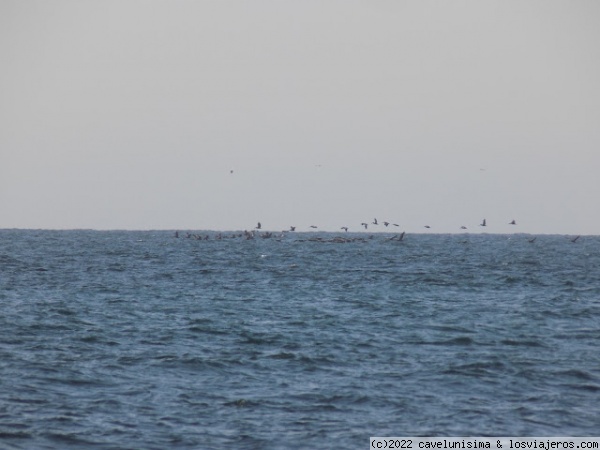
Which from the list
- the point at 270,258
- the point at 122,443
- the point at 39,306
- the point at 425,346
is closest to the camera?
the point at 122,443

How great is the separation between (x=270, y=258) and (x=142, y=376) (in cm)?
5409

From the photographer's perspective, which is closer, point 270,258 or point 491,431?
point 491,431

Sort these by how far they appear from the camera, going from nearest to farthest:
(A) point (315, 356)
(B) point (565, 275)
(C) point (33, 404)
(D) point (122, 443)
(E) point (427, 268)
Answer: (D) point (122, 443) < (C) point (33, 404) < (A) point (315, 356) < (B) point (565, 275) < (E) point (427, 268)

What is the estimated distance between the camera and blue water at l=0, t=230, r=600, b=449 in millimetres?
15938

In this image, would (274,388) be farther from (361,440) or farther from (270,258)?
(270,258)

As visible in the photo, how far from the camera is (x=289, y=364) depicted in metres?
22.1

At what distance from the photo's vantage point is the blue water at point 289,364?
15.9m

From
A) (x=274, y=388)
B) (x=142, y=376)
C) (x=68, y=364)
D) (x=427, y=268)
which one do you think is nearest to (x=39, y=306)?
(x=68, y=364)

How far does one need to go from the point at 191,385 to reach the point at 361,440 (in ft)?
17.9

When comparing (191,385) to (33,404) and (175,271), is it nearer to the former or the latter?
(33,404)

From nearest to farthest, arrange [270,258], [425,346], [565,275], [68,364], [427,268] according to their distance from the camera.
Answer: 1. [68,364]
2. [425,346]
3. [565,275]
4. [427,268]
5. [270,258]

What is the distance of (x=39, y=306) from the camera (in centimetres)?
3450

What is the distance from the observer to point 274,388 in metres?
19.1

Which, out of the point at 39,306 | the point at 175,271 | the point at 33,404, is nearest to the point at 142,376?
the point at 33,404
